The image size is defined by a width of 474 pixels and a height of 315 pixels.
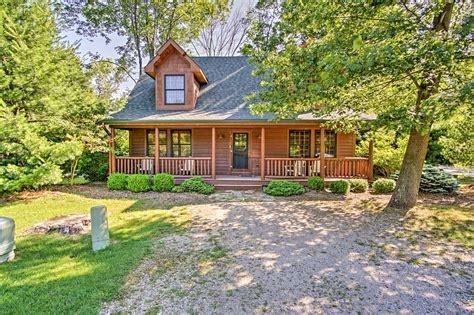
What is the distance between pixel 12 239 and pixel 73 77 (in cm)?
766

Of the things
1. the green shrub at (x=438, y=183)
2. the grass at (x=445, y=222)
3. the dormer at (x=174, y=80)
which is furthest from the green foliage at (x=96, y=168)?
the green shrub at (x=438, y=183)

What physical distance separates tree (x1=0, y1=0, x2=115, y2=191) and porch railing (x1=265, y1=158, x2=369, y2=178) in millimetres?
7678

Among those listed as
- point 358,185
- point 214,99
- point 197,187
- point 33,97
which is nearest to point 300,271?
point 197,187

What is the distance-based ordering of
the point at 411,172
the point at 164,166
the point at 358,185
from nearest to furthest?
the point at 411,172, the point at 358,185, the point at 164,166

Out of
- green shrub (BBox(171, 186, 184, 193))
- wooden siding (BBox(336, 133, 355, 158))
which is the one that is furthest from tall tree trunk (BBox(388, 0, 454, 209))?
green shrub (BBox(171, 186, 184, 193))

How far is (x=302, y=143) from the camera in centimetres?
1227

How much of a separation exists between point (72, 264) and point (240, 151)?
29.4 ft

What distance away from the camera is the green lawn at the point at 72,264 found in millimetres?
3180

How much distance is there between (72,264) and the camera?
13.7 ft

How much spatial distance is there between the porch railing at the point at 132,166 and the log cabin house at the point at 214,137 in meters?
0.04

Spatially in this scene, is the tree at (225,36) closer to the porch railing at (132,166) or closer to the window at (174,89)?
the window at (174,89)

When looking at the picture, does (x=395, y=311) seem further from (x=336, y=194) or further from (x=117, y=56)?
(x=117, y=56)

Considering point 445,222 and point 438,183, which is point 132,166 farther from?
point 438,183

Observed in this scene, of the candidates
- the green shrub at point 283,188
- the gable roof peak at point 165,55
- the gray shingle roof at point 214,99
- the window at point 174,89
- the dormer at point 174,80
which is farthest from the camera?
the window at point 174,89
